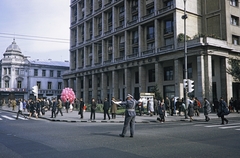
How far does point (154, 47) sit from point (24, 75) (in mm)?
44129

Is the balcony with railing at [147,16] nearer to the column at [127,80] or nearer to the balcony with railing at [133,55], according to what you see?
the balcony with railing at [133,55]

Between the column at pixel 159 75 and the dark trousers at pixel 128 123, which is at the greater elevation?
the column at pixel 159 75

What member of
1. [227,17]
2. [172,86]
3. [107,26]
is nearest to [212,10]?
[227,17]

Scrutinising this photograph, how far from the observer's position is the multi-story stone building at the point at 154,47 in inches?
1249

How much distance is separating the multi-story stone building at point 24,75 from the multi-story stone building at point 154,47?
60.2 ft

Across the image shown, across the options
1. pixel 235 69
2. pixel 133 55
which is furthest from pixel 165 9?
pixel 235 69

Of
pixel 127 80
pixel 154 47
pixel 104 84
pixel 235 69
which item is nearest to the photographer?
pixel 235 69

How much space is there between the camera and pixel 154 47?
38.0 meters

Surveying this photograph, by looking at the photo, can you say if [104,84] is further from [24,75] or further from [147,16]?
[24,75]

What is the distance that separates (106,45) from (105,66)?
5.01 m

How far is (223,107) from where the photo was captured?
1567 cm

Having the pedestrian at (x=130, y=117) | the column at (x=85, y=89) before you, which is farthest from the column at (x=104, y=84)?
the pedestrian at (x=130, y=117)

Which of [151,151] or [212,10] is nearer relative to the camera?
[151,151]

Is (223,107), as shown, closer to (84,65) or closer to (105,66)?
(105,66)
